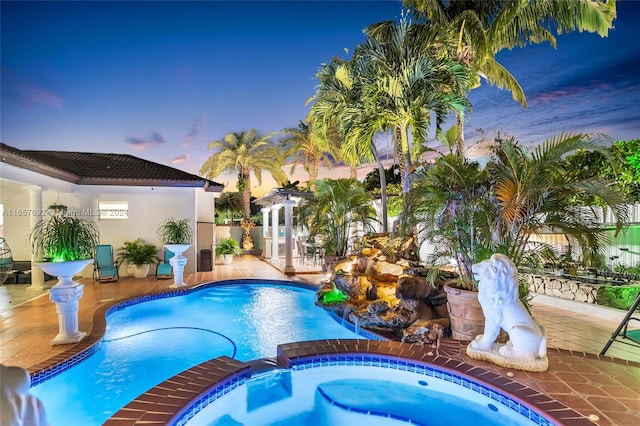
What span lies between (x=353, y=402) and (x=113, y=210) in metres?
11.6

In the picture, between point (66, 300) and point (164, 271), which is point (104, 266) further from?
point (66, 300)

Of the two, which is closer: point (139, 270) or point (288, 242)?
point (139, 270)

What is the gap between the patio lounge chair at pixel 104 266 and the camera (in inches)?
407

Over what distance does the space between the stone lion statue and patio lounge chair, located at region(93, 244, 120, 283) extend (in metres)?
10.9

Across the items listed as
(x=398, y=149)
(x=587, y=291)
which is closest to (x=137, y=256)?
(x=398, y=149)

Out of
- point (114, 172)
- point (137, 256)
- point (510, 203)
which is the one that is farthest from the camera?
point (114, 172)

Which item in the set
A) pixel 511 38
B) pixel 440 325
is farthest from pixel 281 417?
pixel 511 38

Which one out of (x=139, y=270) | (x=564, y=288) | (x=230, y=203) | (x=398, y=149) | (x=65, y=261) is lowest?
(x=564, y=288)

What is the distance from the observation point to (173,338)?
6078 mm

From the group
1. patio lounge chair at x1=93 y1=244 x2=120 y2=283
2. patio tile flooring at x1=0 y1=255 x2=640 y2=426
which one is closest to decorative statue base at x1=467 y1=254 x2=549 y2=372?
patio tile flooring at x1=0 y1=255 x2=640 y2=426

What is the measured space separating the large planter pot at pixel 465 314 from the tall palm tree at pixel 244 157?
17.4 meters

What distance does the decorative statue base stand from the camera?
11.4 ft

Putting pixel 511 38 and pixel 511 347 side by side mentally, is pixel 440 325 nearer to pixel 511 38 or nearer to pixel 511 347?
pixel 511 347

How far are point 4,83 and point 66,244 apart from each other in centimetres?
1258
